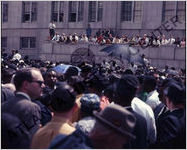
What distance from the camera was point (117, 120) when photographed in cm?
323

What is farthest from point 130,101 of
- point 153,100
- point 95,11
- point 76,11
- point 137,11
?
point 76,11

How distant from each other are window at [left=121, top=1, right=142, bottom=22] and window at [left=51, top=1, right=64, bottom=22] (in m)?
6.57

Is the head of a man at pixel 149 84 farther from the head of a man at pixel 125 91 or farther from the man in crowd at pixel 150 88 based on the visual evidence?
the head of a man at pixel 125 91

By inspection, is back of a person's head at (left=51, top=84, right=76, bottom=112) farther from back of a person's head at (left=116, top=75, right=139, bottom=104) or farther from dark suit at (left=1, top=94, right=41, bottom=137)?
back of a person's head at (left=116, top=75, right=139, bottom=104)

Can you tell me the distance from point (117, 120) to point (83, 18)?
37957mm

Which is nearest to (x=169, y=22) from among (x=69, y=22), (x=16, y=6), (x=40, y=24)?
(x=69, y=22)

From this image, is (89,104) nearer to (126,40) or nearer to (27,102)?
(27,102)

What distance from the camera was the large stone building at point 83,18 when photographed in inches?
1436

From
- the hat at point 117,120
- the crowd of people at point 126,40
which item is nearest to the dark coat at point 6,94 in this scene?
the hat at point 117,120

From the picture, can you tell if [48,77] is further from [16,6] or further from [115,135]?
[16,6]

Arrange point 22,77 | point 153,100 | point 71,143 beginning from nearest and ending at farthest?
point 71,143
point 22,77
point 153,100

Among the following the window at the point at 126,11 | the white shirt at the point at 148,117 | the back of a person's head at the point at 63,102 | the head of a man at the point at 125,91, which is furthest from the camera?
the window at the point at 126,11

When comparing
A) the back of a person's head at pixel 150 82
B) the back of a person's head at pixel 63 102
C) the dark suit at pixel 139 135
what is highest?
the back of a person's head at pixel 63 102

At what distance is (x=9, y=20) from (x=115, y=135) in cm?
4413
